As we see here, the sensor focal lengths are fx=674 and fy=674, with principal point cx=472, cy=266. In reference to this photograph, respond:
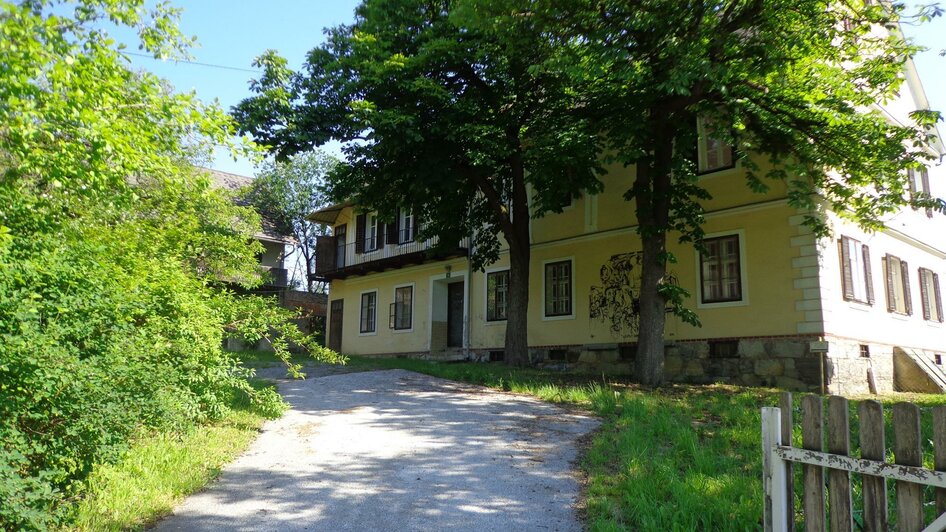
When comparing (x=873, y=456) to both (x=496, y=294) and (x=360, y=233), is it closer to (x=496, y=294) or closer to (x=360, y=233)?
(x=496, y=294)

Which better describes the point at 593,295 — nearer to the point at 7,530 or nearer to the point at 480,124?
the point at 480,124

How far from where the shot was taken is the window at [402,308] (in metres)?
23.6

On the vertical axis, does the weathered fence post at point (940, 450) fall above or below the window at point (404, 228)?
below

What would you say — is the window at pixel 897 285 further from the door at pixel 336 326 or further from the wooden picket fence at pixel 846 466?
the door at pixel 336 326

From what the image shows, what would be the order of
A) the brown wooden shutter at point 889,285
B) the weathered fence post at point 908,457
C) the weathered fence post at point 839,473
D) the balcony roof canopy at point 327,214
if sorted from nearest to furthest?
the weathered fence post at point 908,457, the weathered fence post at point 839,473, the brown wooden shutter at point 889,285, the balcony roof canopy at point 327,214

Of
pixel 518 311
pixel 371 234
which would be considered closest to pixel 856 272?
pixel 518 311

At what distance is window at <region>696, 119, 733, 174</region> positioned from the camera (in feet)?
49.6

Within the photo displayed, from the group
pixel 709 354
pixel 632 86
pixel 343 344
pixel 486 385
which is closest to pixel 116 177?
pixel 486 385

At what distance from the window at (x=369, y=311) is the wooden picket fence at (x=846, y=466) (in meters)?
21.9

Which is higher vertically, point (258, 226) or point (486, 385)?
point (258, 226)

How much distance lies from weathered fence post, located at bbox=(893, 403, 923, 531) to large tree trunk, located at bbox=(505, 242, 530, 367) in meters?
12.4

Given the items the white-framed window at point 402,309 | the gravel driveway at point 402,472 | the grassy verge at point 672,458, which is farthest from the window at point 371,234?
the gravel driveway at point 402,472

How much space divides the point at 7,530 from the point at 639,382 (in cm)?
1018

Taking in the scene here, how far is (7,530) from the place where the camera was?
4305mm
